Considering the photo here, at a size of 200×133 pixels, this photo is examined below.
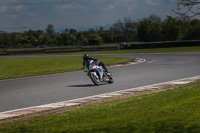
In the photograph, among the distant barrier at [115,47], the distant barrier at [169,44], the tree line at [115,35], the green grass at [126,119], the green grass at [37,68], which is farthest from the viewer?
the tree line at [115,35]

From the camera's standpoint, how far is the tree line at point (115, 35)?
76425mm

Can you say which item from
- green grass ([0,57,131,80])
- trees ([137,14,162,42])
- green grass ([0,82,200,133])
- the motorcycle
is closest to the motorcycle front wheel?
the motorcycle

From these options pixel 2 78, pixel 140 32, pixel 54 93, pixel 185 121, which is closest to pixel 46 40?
pixel 140 32

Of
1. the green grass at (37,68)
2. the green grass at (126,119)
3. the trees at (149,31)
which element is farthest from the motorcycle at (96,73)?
the trees at (149,31)

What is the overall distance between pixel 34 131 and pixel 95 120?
1.25 meters

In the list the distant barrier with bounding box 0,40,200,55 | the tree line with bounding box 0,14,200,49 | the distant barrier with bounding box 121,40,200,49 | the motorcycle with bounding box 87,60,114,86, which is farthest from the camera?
the tree line with bounding box 0,14,200,49

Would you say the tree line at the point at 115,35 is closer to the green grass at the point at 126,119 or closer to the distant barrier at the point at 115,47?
the distant barrier at the point at 115,47

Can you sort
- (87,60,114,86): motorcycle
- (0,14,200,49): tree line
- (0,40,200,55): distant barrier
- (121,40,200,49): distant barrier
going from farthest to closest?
1. (0,14,200,49): tree line
2. (0,40,200,55): distant barrier
3. (121,40,200,49): distant barrier
4. (87,60,114,86): motorcycle

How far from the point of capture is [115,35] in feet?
370

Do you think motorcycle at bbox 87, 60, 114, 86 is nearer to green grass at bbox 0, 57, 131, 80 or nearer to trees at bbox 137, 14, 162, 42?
green grass at bbox 0, 57, 131, 80

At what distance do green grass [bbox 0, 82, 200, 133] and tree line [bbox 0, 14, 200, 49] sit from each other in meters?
38.6

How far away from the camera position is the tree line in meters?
76.4

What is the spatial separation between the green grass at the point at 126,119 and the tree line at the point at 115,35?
38600 millimetres

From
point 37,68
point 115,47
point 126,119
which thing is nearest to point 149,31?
point 115,47
